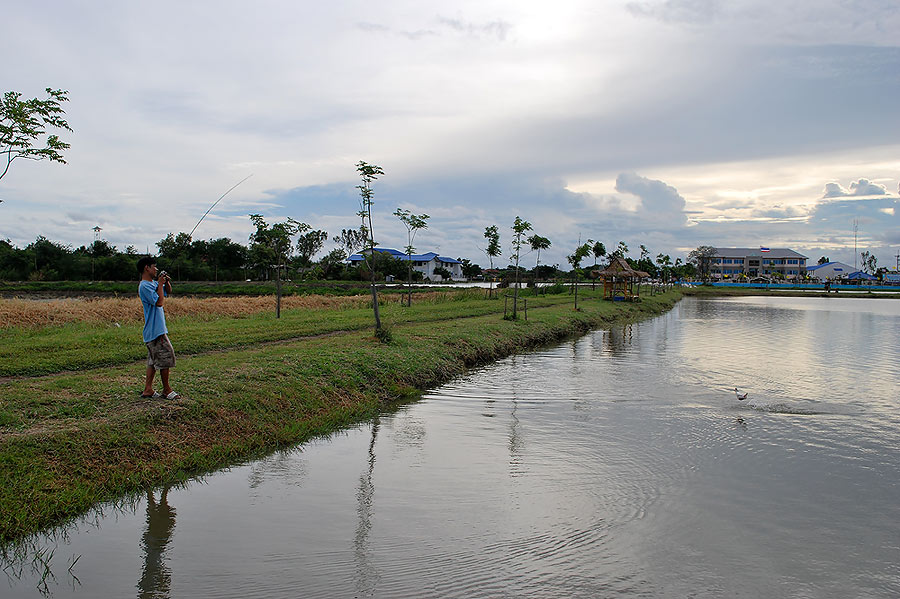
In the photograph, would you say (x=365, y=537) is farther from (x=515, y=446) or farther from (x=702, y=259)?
(x=702, y=259)

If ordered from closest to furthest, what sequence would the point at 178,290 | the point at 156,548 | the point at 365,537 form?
the point at 156,548, the point at 365,537, the point at 178,290

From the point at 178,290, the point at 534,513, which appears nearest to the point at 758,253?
the point at 178,290

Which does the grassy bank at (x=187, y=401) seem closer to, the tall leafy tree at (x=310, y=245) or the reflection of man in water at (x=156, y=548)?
the reflection of man in water at (x=156, y=548)

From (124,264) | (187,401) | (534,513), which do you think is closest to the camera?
(534,513)

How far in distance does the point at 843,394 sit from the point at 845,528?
26.4ft

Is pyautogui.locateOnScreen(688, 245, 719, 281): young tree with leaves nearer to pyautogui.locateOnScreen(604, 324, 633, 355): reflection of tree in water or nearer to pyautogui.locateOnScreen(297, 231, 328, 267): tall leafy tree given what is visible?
pyautogui.locateOnScreen(297, 231, 328, 267): tall leafy tree

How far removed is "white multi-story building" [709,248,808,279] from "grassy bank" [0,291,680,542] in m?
126

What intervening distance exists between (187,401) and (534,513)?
482 centimetres

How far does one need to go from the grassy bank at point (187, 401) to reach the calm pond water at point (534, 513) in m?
0.45

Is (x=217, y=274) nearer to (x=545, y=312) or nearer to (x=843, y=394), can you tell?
(x=545, y=312)

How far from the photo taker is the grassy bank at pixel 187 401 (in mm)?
6336

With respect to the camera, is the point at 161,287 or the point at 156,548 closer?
the point at 156,548

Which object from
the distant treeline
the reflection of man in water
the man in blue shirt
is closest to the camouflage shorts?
the man in blue shirt

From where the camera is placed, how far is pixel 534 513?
662 cm
